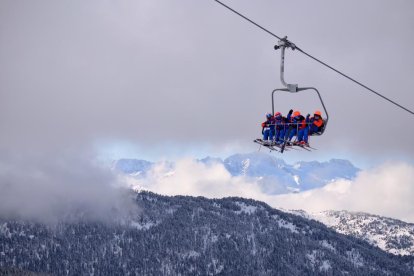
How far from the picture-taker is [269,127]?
4397cm

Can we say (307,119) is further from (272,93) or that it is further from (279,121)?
(272,93)

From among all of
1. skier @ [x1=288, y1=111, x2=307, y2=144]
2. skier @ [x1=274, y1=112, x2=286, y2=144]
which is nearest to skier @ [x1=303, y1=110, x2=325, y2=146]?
skier @ [x1=288, y1=111, x2=307, y2=144]

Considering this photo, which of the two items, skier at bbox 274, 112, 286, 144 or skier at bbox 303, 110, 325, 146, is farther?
skier at bbox 274, 112, 286, 144

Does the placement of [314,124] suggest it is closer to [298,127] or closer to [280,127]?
[298,127]

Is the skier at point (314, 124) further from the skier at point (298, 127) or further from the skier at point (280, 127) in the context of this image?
the skier at point (280, 127)

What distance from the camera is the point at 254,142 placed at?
40.8 meters

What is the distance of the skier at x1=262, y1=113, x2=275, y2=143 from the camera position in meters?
43.4

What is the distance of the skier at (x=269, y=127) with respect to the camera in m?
43.4

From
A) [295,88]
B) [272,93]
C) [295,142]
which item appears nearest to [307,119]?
[295,142]

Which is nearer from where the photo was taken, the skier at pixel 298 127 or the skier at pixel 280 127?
the skier at pixel 298 127

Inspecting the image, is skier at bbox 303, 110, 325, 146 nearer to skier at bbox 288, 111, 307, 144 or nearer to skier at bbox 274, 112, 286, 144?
skier at bbox 288, 111, 307, 144

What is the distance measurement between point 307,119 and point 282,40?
1170 cm

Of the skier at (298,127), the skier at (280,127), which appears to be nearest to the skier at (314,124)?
the skier at (298,127)

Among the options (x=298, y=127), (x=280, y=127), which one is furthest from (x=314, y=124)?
(x=280, y=127)
